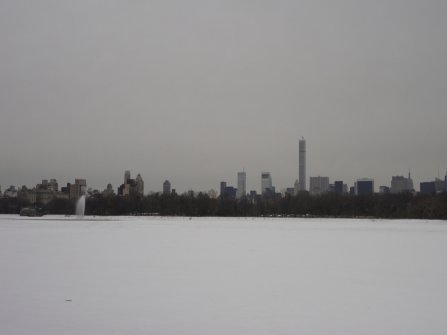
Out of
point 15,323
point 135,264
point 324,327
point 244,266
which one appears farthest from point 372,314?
point 135,264

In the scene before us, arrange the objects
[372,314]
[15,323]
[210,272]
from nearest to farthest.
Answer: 1. [15,323]
2. [372,314]
3. [210,272]

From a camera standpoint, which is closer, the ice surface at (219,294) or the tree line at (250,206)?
the ice surface at (219,294)

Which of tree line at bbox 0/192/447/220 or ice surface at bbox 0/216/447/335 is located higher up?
tree line at bbox 0/192/447/220

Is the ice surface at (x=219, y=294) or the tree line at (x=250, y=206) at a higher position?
the tree line at (x=250, y=206)

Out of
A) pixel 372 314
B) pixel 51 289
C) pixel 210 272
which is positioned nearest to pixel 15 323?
pixel 51 289

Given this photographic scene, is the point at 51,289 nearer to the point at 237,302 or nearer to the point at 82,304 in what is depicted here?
the point at 82,304

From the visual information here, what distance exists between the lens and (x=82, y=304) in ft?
43.7

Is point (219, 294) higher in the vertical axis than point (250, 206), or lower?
lower

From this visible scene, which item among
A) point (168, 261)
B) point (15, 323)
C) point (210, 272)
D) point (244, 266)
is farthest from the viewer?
point (168, 261)

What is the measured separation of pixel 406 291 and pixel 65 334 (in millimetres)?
9618

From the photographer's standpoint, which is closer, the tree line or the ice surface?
the ice surface

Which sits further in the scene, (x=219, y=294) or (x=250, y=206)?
(x=250, y=206)

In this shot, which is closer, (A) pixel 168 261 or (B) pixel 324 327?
(B) pixel 324 327

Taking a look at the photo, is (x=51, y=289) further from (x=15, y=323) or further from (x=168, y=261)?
(x=168, y=261)
